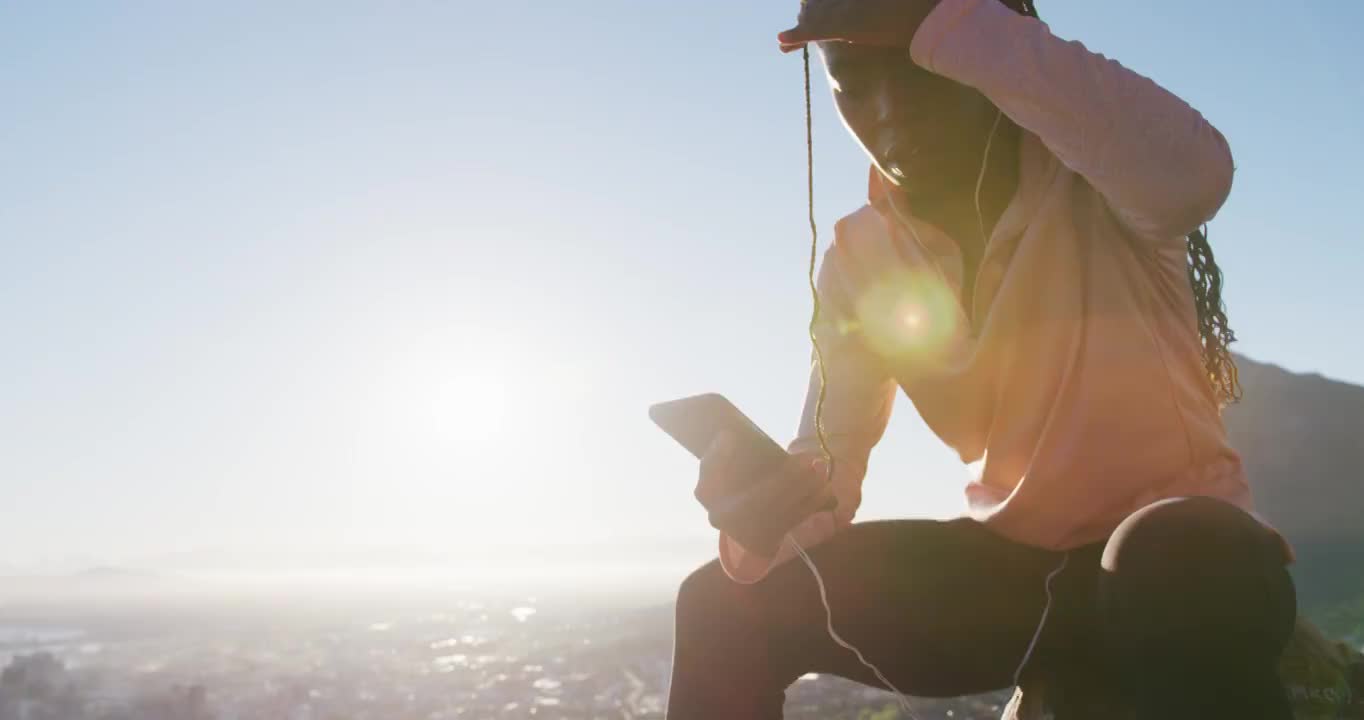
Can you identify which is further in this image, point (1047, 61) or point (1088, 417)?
point (1088, 417)

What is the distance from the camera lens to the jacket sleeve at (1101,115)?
144cm

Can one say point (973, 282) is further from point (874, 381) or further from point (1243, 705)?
→ point (1243, 705)

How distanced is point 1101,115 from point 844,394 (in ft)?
3.14

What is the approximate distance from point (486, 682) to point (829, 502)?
101ft

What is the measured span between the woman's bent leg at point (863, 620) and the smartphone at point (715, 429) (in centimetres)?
26

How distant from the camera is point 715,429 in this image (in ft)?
5.82

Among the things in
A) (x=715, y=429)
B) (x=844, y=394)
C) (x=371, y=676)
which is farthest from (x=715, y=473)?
(x=371, y=676)

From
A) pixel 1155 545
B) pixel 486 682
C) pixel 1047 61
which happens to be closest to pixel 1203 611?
pixel 1155 545

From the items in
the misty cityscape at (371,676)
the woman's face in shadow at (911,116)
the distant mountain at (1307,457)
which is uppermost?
the woman's face in shadow at (911,116)

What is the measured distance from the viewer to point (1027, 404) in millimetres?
1801

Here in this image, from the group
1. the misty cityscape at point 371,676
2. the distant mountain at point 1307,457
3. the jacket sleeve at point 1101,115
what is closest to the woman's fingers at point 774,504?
the jacket sleeve at point 1101,115

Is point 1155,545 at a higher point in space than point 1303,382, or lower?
lower

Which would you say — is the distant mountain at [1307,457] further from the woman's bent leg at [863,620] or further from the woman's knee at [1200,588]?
the woman's knee at [1200,588]

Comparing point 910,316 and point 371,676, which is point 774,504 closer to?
point 910,316
